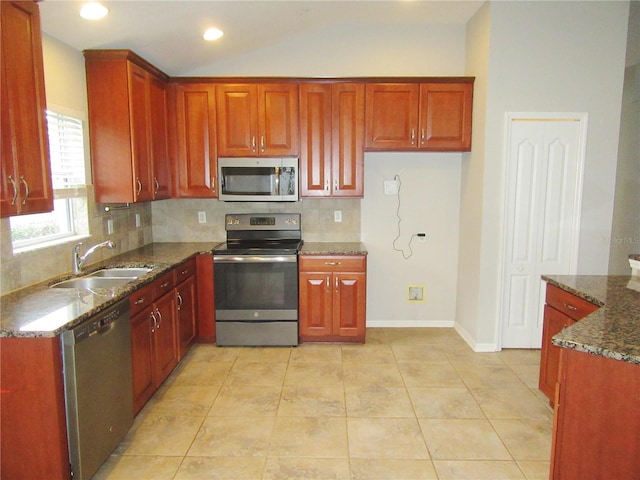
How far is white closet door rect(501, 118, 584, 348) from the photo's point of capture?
3.64 metres

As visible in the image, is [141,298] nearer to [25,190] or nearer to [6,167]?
[25,190]

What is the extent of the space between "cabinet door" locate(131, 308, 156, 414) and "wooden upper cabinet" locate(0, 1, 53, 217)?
0.86 meters

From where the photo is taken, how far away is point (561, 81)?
141 inches

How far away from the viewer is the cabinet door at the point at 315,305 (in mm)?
3922

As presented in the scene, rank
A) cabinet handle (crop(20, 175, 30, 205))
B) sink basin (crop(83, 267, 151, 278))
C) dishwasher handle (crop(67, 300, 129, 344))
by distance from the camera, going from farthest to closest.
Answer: sink basin (crop(83, 267, 151, 278))
cabinet handle (crop(20, 175, 30, 205))
dishwasher handle (crop(67, 300, 129, 344))

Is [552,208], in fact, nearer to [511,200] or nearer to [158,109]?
[511,200]

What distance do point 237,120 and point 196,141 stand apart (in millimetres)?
422

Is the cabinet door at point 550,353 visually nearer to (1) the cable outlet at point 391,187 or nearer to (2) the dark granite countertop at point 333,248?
(2) the dark granite countertop at point 333,248

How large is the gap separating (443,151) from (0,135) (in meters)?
3.29

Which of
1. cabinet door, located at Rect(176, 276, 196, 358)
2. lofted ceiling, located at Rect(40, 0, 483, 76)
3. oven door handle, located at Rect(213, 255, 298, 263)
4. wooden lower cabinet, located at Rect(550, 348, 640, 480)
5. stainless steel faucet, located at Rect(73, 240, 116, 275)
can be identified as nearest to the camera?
wooden lower cabinet, located at Rect(550, 348, 640, 480)

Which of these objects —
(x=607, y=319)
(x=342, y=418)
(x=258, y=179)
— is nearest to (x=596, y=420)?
(x=607, y=319)

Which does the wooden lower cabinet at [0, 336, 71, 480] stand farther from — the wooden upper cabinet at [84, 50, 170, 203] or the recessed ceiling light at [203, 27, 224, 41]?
the recessed ceiling light at [203, 27, 224, 41]

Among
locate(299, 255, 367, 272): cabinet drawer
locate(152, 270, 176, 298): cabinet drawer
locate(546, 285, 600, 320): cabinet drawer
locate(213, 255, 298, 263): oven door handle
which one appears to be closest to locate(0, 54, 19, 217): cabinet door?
locate(152, 270, 176, 298): cabinet drawer

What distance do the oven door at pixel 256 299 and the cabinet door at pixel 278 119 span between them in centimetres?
100
